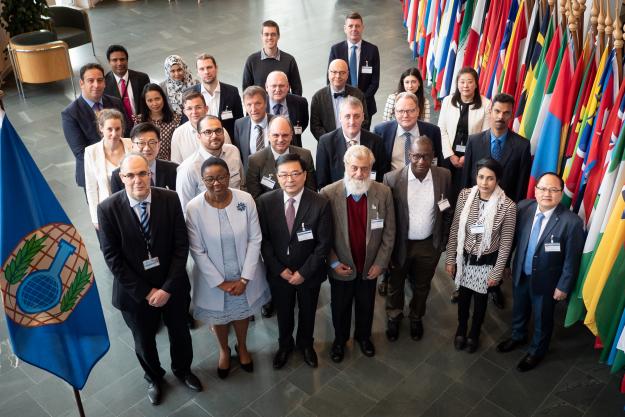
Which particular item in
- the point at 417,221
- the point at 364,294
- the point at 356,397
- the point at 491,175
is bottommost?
the point at 356,397

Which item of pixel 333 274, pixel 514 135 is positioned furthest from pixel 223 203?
pixel 514 135

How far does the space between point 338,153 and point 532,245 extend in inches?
62.5

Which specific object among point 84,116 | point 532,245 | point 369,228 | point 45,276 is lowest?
point 532,245

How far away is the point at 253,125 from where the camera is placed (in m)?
5.55

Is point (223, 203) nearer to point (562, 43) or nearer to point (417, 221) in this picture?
point (417, 221)

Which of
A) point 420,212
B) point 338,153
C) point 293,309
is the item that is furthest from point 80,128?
point 420,212

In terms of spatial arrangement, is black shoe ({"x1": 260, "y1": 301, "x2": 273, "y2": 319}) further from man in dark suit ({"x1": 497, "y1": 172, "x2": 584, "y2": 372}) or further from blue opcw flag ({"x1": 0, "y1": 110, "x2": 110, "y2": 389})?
man in dark suit ({"x1": 497, "y1": 172, "x2": 584, "y2": 372})

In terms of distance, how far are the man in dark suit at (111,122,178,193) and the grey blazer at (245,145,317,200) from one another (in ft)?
1.86

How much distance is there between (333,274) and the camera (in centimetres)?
481

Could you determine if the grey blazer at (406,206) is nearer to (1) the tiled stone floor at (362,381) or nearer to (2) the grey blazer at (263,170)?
(2) the grey blazer at (263,170)

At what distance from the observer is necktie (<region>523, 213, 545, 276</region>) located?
4.68 m

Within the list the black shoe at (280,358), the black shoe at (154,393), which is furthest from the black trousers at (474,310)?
the black shoe at (154,393)

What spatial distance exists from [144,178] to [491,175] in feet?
7.35

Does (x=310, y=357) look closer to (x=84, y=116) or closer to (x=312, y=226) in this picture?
(x=312, y=226)
